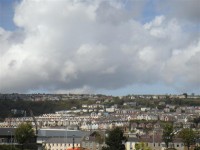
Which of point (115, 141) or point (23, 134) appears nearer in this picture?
point (115, 141)

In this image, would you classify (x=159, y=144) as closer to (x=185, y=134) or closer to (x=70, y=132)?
(x=185, y=134)

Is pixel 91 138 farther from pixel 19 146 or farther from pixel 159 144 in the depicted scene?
pixel 19 146

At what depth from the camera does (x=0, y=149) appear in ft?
249

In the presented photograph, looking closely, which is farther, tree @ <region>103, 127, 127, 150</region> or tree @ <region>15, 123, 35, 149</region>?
tree @ <region>15, 123, 35, 149</region>

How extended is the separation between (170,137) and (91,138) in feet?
61.7

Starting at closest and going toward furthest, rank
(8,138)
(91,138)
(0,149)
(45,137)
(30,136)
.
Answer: (0,149)
(30,136)
(8,138)
(91,138)
(45,137)

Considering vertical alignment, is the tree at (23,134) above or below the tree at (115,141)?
above

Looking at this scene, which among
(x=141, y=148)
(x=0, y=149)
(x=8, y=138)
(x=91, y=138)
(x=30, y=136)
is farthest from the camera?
(x=91, y=138)

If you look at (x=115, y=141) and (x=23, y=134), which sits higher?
(x=23, y=134)

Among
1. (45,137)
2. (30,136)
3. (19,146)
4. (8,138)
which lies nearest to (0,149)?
(19,146)

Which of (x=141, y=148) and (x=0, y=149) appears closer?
(x=0, y=149)

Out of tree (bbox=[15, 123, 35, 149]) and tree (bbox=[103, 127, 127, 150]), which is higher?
tree (bbox=[15, 123, 35, 149])

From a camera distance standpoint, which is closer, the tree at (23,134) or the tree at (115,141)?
the tree at (115,141)

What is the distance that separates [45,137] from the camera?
126 meters
